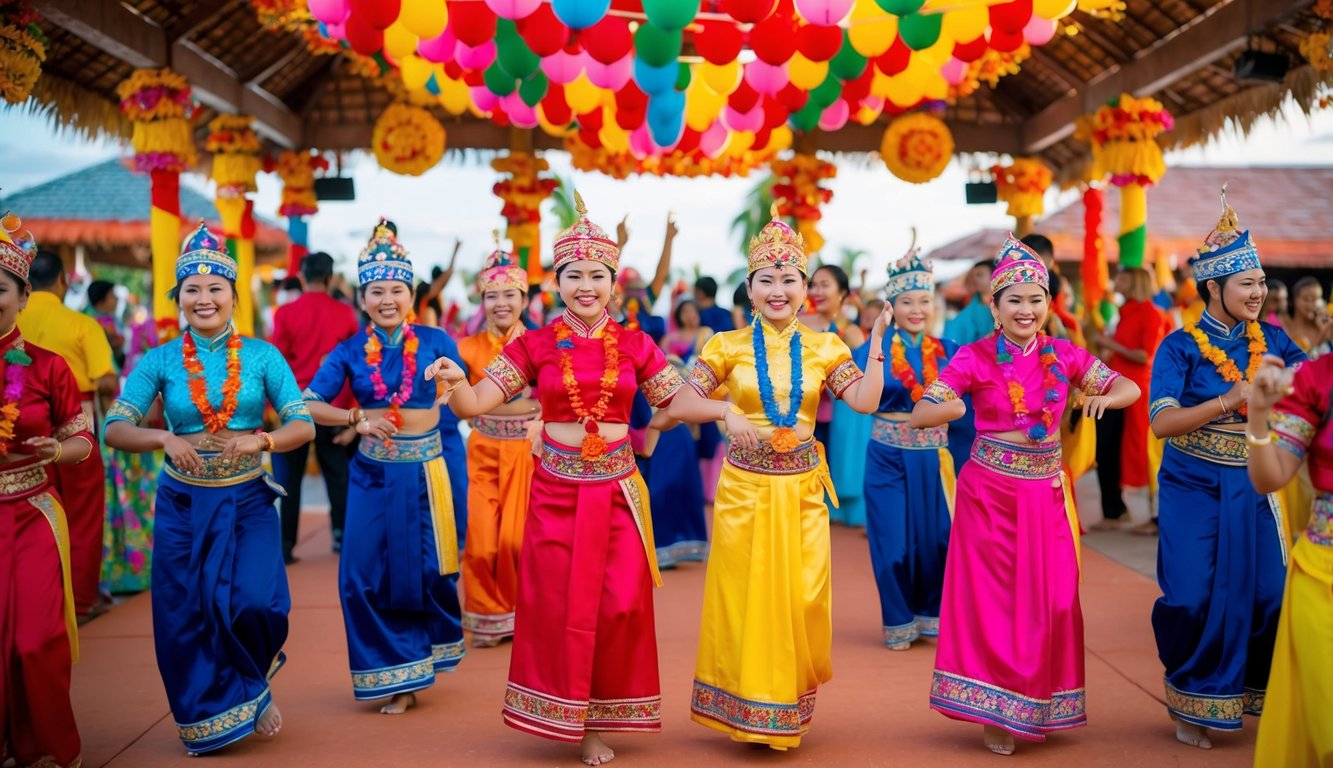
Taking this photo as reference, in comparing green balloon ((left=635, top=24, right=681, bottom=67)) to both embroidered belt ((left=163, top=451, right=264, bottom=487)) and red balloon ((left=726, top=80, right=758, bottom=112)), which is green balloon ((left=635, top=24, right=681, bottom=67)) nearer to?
red balloon ((left=726, top=80, right=758, bottom=112))

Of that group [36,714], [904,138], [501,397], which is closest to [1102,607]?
[501,397]

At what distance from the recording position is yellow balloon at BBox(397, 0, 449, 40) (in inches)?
253

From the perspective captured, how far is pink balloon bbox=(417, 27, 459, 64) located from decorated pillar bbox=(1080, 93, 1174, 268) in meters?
6.18

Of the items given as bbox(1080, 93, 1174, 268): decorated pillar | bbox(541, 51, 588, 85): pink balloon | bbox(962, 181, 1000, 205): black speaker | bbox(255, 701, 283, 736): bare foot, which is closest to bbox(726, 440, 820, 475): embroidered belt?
bbox(255, 701, 283, 736): bare foot

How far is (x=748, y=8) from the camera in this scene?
20.5 feet

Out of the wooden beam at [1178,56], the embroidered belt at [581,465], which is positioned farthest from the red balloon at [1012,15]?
the embroidered belt at [581,465]

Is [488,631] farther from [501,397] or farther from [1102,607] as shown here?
[1102,607]

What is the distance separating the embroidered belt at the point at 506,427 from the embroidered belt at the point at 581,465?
2024 mm

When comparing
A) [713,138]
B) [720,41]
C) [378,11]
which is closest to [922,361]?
[720,41]

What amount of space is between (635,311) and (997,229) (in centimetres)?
1221

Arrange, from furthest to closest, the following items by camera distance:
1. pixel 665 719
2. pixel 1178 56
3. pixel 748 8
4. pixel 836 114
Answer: pixel 1178 56 → pixel 836 114 → pixel 748 8 → pixel 665 719

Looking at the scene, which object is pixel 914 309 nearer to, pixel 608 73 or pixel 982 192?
pixel 608 73

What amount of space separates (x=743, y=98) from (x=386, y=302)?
3.96 meters

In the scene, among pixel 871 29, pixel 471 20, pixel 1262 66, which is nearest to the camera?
pixel 471 20
